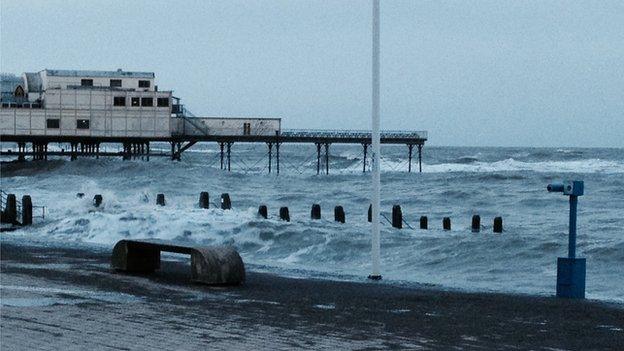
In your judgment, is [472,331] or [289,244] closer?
[472,331]

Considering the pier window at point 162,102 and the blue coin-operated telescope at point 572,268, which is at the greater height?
the pier window at point 162,102

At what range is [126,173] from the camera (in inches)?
3285

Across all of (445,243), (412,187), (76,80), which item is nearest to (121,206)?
(445,243)

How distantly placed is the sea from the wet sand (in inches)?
91.4

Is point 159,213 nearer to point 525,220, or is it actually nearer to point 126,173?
point 525,220

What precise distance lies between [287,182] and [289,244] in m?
55.3

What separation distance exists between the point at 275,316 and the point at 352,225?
88.5 ft

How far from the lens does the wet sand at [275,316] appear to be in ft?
37.4

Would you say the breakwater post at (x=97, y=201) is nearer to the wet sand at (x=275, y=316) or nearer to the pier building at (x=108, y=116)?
the wet sand at (x=275, y=316)

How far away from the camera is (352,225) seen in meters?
40.4

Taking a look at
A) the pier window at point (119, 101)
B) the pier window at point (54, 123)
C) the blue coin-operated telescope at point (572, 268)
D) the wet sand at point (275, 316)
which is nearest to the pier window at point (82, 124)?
the pier window at point (54, 123)

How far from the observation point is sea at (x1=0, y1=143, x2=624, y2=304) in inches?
961

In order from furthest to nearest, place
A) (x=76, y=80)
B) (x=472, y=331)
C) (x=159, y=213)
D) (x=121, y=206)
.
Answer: (x=76, y=80) → (x=121, y=206) → (x=159, y=213) → (x=472, y=331)

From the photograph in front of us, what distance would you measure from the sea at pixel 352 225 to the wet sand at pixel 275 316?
232 cm
